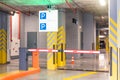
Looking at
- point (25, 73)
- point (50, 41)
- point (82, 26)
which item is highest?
point (82, 26)

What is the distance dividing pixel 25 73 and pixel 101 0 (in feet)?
20.9

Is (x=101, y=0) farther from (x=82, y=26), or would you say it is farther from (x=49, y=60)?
(x=82, y=26)

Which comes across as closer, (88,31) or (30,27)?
(30,27)

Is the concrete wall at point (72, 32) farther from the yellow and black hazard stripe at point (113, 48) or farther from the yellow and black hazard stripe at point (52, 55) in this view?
Result: the yellow and black hazard stripe at point (113, 48)

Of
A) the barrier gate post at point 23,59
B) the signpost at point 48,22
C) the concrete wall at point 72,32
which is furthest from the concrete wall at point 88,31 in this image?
the barrier gate post at point 23,59

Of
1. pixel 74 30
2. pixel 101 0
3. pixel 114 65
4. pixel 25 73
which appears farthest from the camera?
pixel 74 30

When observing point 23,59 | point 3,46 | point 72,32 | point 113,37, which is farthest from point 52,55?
point 72,32

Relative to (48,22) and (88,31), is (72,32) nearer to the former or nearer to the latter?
(88,31)

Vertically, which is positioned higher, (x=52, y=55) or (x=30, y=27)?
(x=30, y=27)

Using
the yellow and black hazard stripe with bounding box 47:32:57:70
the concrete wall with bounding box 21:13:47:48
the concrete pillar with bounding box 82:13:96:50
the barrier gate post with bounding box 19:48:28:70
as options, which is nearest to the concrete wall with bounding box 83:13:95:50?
the concrete pillar with bounding box 82:13:96:50

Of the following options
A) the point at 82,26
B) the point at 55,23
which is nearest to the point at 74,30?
the point at 82,26

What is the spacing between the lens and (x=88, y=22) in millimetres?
26859

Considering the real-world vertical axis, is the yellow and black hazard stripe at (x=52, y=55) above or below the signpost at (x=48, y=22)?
below

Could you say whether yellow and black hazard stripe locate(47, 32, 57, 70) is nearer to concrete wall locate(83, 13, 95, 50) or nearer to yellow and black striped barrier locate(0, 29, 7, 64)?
yellow and black striped barrier locate(0, 29, 7, 64)
